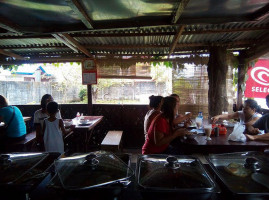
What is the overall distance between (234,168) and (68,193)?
970 mm

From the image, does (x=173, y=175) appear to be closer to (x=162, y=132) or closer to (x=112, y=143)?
(x=162, y=132)

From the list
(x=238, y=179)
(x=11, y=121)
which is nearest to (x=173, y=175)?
(x=238, y=179)

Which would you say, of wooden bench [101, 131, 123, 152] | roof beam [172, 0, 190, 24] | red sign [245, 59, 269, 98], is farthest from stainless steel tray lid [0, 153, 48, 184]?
red sign [245, 59, 269, 98]

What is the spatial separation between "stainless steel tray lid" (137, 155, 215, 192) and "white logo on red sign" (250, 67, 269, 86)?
675cm

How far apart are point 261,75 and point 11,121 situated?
7762mm

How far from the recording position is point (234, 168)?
1.15 meters

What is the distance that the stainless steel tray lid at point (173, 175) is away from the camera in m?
0.97

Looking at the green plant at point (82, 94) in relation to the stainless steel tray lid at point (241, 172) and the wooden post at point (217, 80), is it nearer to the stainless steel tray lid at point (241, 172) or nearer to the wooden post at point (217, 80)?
the wooden post at point (217, 80)

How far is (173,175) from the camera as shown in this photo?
1.06m

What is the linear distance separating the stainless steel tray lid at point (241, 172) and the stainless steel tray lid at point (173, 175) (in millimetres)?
121

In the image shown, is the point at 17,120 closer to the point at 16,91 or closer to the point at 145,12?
the point at 145,12

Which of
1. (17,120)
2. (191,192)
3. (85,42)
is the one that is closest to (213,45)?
(85,42)

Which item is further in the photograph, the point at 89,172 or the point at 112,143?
the point at 112,143

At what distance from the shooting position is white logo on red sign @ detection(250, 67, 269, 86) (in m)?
6.63
